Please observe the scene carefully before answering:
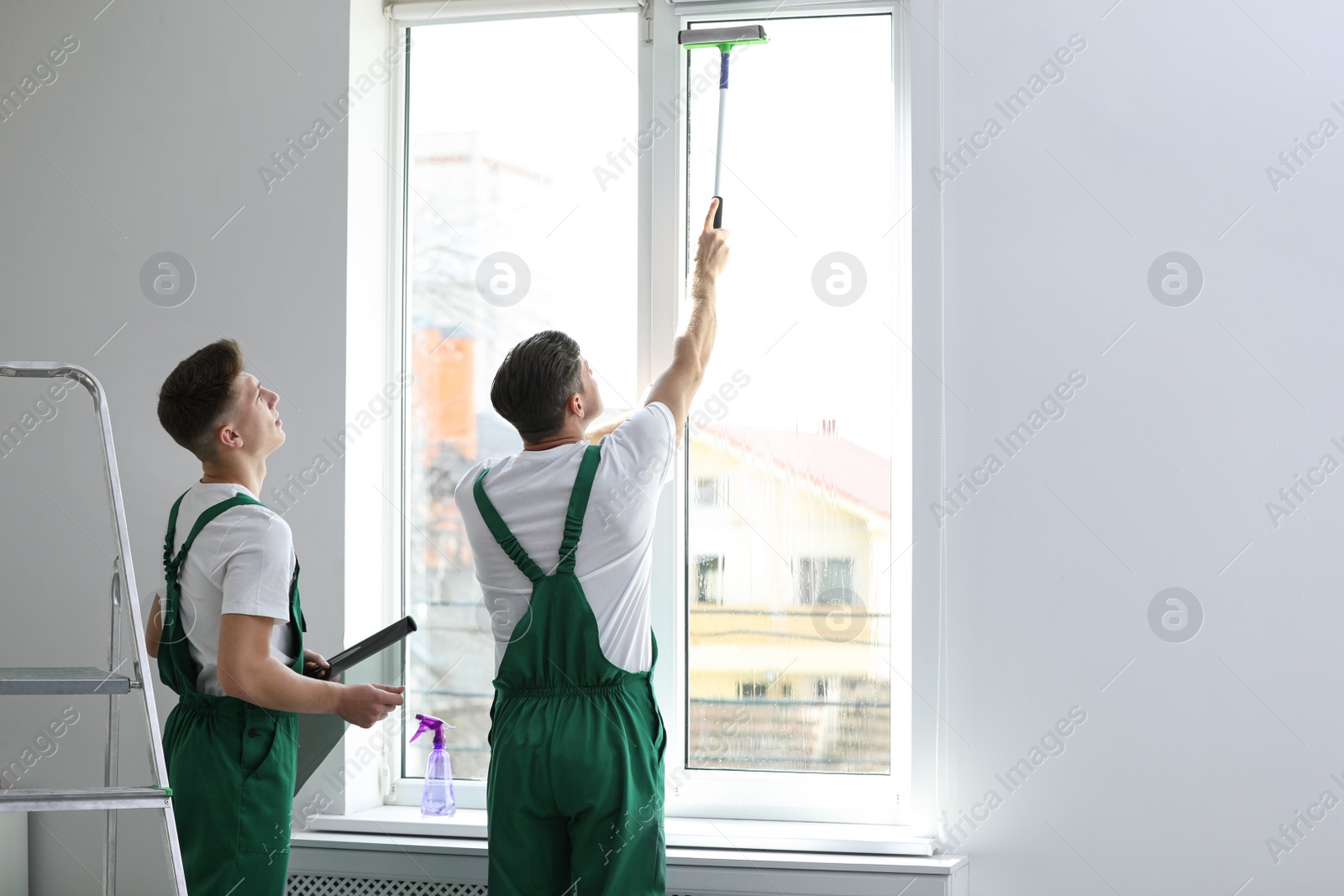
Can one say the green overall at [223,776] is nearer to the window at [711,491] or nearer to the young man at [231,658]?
the young man at [231,658]

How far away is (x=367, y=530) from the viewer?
2186mm

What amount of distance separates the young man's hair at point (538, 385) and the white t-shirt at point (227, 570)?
391 mm

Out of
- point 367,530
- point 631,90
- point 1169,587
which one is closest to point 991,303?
point 1169,587

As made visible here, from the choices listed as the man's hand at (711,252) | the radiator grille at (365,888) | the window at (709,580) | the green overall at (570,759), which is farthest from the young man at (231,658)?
the man's hand at (711,252)

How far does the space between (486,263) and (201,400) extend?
0.77 metres

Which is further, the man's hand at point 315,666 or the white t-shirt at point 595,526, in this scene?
the man's hand at point 315,666

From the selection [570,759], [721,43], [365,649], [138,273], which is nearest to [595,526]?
[570,759]

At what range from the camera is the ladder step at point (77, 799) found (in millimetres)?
1129

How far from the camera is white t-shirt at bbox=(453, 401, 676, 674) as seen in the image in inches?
62.6

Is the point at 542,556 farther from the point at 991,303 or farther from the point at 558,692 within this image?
the point at 991,303

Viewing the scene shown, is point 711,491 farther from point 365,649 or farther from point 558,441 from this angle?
point 365,649

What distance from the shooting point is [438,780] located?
83.7 inches

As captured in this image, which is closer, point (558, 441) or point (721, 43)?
point (558, 441)

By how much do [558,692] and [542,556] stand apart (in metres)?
0.21
